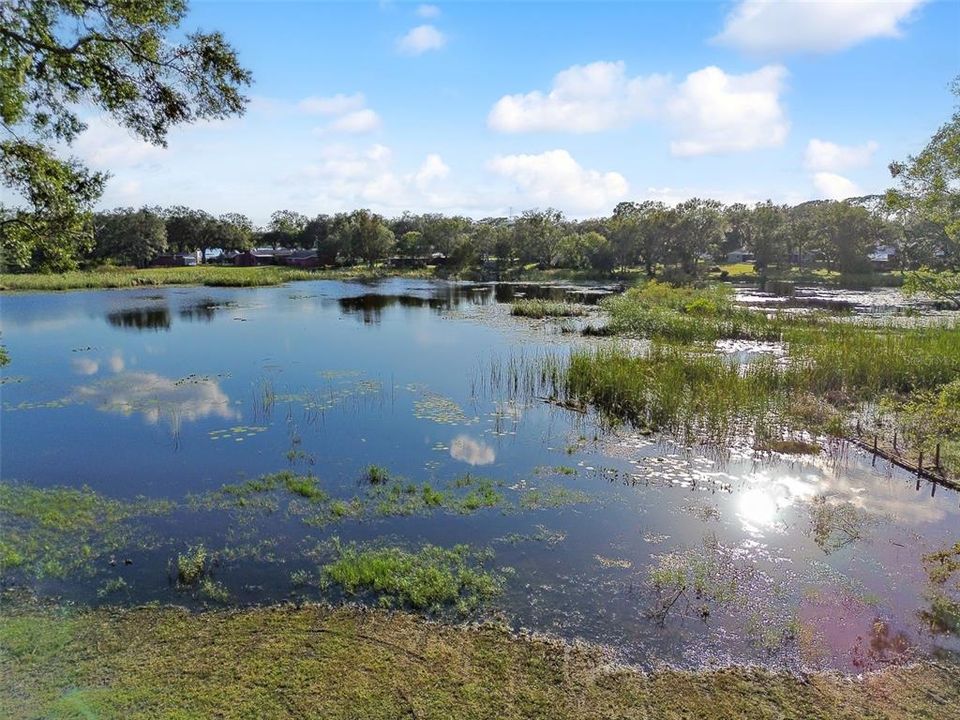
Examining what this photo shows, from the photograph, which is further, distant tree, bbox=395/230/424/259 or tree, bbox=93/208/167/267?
distant tree, bbox=395/230/424/259

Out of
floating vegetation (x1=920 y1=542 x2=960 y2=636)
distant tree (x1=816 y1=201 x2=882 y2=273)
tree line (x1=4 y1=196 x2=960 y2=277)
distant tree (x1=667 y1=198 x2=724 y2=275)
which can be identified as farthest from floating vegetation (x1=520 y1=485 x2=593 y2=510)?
distant tree (x1=816 y1=201 x2=882 y2=273)

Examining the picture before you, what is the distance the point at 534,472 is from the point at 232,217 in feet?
363

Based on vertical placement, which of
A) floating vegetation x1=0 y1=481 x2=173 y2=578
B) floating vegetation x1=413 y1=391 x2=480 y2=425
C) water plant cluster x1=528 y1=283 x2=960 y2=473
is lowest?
floating vegetation x1=0 y1=481 x2=173 y2=578

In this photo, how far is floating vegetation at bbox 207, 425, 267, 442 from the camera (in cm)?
1407

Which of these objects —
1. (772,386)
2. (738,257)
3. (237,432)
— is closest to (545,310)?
(772,386)

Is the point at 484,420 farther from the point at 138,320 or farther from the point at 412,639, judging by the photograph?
the point at 138,320

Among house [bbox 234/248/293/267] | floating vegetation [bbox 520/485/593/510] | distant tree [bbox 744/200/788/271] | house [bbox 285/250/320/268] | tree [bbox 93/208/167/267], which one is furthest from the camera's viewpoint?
house [bbox 234/248/293/267]

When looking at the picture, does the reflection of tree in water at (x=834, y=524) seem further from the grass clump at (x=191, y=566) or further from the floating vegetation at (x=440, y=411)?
the grass clump at (x=191, y=566)

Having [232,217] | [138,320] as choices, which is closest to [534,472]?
[138,320]

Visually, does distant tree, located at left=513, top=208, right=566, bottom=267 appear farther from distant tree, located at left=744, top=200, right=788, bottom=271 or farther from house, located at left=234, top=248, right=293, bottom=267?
house, located at left=234, top=248, right=293, bottom=267

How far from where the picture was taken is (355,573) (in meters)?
8.04

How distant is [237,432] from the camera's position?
47.3ft

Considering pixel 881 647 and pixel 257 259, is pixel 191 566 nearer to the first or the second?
pixel 881 647

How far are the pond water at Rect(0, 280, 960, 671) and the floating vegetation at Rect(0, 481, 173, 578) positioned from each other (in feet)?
0.66
